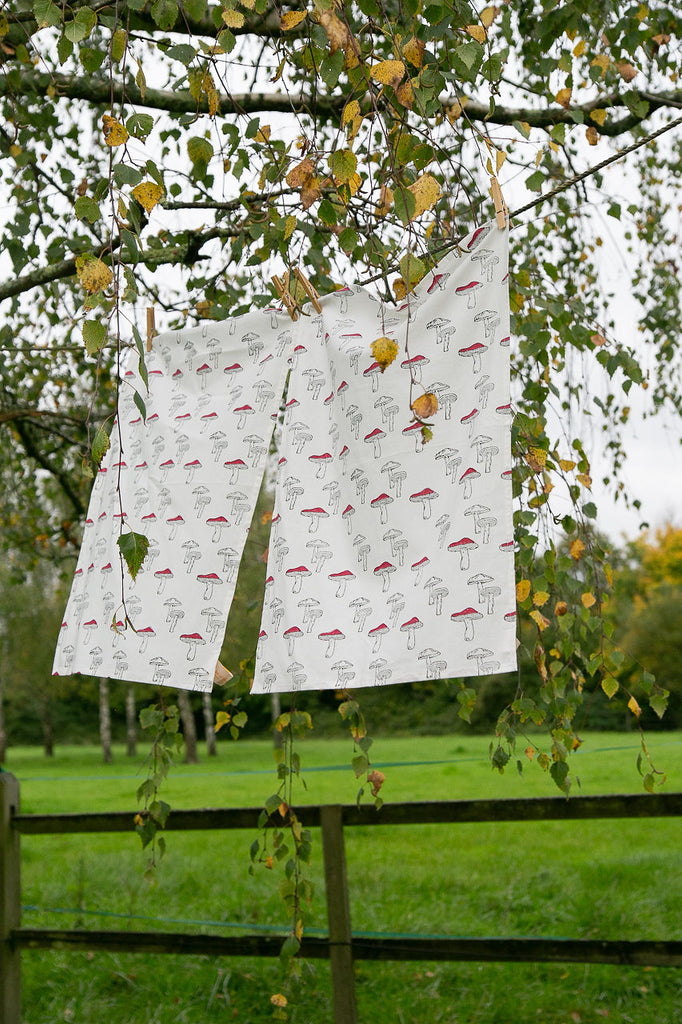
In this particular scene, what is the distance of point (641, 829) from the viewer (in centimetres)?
592

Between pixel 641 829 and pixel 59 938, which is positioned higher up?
pixel 59 938

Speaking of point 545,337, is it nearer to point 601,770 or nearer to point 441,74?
point 441,74

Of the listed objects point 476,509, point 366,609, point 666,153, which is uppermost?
point 666,153

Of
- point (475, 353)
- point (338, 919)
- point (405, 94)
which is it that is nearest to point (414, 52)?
point (405, 94)

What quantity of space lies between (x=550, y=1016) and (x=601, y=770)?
8.64 ft

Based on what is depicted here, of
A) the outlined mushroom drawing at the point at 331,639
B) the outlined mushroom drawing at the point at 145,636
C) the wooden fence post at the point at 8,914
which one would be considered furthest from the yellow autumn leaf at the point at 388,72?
the wooden fence post at the point at 8,914

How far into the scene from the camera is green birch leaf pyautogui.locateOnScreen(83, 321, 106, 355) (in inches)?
49.2

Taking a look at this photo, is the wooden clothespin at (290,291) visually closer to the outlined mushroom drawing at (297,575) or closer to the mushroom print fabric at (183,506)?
the mushroom print fabric at (183,506)

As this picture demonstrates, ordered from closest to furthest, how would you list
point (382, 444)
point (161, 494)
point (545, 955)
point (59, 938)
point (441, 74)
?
point (441, 74) < point (382, 444) < point (161, 494) < point (545, 955) < point (59, 938)

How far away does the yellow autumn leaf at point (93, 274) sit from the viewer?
1.25 metres

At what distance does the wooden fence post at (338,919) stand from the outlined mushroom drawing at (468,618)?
3.92 feet

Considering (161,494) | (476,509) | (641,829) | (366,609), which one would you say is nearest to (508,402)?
(476,509)

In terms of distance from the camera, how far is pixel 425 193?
4.45ft

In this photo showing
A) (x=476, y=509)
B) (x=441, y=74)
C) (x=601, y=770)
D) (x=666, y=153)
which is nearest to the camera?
(x=441, y=74)
